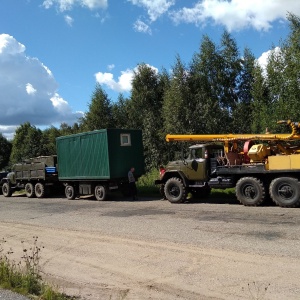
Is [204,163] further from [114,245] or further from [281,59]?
[281,59]

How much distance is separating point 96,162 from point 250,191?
816 cm

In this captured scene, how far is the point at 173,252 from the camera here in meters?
7.91

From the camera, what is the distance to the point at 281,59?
2608cm

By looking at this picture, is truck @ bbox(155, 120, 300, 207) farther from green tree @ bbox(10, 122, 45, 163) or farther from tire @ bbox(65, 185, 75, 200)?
green tree @ bbox(10, 122, 45, 163)

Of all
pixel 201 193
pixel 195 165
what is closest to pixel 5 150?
pixel 201 193

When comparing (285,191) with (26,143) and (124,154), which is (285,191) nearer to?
(124,154)

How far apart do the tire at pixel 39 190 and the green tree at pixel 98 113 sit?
19877 mm

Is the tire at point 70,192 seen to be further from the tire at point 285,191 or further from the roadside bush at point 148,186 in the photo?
the tire at point 285,191

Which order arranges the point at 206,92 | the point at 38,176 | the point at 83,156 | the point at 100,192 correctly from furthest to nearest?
1. the point at 206,92
2. the point at 38,176
3. the point at 83,156
4. the point at 100,192

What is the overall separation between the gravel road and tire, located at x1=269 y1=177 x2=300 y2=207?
50 cm

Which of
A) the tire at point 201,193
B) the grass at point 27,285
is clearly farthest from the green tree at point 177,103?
the grass at point 27,285

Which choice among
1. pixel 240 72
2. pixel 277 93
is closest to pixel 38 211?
pixel 277 93

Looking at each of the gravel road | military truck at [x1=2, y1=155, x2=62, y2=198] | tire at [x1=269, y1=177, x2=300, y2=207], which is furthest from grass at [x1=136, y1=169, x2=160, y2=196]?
tire at [x1=269, y1=177, x2=300, y2=207]

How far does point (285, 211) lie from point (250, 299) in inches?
307
